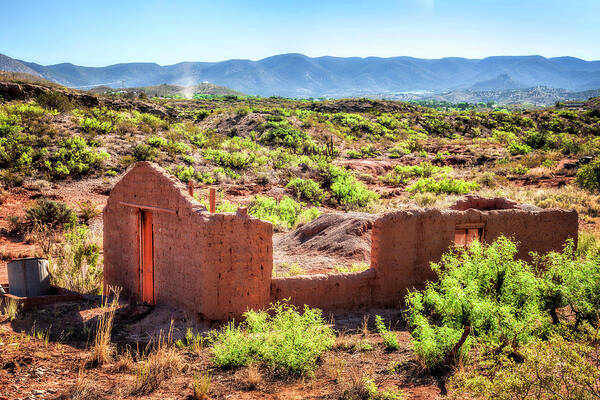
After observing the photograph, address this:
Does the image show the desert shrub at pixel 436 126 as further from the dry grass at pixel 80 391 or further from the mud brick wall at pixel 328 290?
the dry grass at pixel 80 391

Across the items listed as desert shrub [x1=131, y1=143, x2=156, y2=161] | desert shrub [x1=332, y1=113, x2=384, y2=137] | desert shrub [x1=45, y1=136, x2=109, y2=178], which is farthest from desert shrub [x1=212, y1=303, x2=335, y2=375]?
desert shrub [x1=332, y1=113, x2=384, y2=137]

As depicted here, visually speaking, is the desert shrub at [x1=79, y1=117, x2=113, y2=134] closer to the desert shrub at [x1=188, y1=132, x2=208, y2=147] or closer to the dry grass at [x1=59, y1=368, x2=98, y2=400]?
the desert shrub at [x1=188, y1=132, x2=208, y2=147]

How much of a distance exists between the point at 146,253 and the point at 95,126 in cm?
1776

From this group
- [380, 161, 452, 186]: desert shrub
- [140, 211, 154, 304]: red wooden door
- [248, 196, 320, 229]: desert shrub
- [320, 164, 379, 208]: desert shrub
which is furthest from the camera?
[380, 161, 452, 186]: desert shrub

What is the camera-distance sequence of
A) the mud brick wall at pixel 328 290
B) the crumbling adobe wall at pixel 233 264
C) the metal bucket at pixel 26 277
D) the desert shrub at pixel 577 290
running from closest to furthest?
the desert shrub at pixel 577 290 → the crumbling adobe wall at pixel 233 264 → the mud brick wall at pixel 328 290 → the metal bucket at pixel 26 277

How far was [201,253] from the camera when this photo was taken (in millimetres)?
7629

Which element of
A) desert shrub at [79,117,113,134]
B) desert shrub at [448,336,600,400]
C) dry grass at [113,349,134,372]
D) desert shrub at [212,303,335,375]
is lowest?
dry grass at [113,349,134,372]

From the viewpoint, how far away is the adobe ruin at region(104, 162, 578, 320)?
25.4ft

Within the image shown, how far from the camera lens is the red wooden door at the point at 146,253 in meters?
9.13

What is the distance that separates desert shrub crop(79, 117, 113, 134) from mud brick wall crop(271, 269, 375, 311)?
19303 mm

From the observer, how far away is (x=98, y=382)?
5.80m

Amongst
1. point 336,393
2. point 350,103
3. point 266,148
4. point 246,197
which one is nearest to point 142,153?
point 246,197

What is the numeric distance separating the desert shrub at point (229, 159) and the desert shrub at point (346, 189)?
390cm

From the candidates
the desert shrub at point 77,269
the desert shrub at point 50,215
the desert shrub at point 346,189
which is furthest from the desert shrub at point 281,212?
the desert shrub at point 77,269
